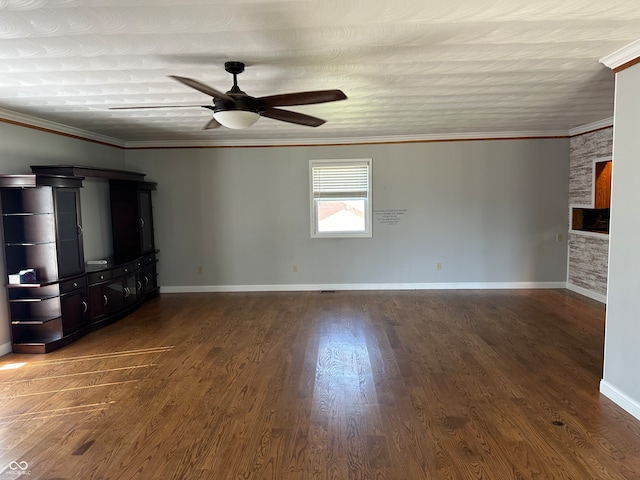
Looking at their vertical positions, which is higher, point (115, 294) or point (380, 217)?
point (380, 217)

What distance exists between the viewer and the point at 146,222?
587 cm

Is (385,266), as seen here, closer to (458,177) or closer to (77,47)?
(458,177)

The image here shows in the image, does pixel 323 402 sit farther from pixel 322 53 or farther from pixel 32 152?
pixel 32 152

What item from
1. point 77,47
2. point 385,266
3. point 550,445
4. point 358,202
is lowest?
point 550,445

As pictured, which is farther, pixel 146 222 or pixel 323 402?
pixel 146 222

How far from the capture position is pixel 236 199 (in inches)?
247

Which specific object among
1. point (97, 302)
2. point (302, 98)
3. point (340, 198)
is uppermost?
point (302, 98)

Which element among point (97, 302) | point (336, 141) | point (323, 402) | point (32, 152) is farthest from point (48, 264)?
point (336, 141)

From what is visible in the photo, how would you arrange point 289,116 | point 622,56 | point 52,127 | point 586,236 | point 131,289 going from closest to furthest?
point 622,56, point 289,116, point 52,127, point 131,289, point 586,236

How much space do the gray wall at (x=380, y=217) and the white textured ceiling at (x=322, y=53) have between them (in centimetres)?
156

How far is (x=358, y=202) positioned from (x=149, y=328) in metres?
3.55

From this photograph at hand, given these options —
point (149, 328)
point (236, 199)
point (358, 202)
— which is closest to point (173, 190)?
point (236, 199)

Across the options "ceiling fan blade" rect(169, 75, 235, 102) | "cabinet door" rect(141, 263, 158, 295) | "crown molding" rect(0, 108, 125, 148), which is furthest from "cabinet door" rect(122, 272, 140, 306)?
"ceiling fan blade" rect(169, 75, 235, 102)

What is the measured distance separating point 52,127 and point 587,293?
7.41 metres
